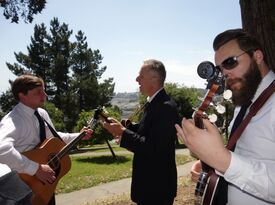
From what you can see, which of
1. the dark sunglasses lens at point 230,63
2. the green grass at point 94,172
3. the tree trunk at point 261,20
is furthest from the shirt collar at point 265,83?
the green grass at point 94,172

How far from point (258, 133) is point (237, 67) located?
1.45ft

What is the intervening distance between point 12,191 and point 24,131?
9.47 ft

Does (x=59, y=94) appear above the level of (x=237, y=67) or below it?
below

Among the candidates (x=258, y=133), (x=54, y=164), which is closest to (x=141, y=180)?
(x=54, y=164)

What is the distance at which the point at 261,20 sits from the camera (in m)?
4.90

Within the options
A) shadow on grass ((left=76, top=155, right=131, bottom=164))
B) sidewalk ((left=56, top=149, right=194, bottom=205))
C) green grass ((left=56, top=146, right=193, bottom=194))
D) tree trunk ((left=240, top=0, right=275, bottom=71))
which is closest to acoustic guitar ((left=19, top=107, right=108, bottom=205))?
tree trunk ((left=240, top=0, right=275, bottom=71))

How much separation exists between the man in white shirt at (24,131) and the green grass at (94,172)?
6503 millimetres

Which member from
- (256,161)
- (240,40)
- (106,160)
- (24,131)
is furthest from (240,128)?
(106,160)

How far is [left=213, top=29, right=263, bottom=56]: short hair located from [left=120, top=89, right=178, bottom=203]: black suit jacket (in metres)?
1.61

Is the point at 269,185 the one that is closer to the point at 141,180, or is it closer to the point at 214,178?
the point at 214,178

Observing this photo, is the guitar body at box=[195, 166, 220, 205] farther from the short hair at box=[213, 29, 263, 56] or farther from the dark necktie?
the dark necktie

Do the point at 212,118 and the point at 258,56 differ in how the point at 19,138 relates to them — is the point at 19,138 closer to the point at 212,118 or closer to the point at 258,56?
the point at 212,118

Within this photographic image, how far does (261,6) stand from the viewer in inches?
195

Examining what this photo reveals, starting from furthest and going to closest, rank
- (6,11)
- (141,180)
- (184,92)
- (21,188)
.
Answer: (184,92) → (6,11) → (141,180) → (21,188)
